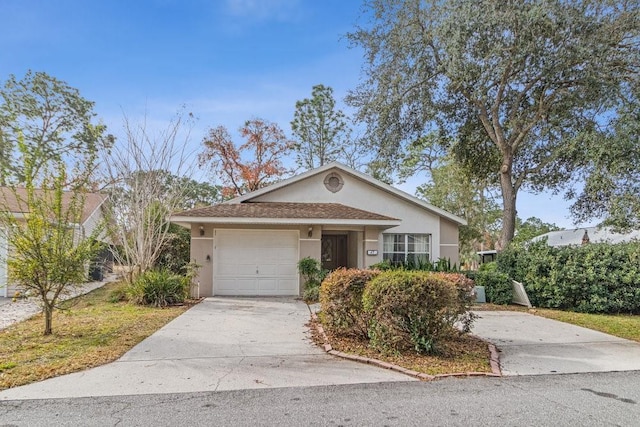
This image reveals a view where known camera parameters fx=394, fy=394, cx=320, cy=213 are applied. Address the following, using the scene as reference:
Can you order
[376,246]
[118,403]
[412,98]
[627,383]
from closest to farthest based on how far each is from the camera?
[118,403] < [627,383] < [376,246] < [412,98]

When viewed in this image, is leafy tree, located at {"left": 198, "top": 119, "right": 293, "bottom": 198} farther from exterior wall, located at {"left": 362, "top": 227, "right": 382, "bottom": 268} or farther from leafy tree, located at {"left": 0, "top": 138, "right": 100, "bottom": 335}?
leafy tree, located at {"left": 0, "top": 138, "right": 100, "bottom": 335}

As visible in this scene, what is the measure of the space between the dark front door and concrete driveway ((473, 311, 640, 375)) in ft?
26.7

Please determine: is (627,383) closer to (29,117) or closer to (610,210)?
(610,210)

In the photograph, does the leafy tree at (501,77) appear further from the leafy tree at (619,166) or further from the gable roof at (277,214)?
the gable roof at (277,214)

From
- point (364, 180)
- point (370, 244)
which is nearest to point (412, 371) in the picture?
point (370, 244)

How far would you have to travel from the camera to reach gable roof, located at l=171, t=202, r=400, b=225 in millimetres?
12523

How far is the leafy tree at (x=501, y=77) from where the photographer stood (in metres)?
13.5

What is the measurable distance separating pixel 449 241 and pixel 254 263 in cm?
803

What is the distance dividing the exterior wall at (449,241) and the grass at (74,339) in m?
10.3

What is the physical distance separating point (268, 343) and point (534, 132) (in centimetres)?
1564

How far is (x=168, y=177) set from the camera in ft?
48.3

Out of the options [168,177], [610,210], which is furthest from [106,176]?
[610,210]

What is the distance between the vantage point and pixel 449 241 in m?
16.1

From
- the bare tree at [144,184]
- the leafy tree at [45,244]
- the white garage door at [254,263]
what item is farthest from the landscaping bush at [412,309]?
the bare tree at [144,184]
